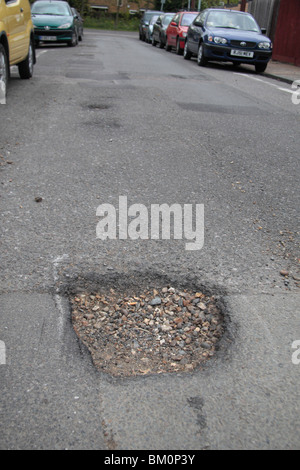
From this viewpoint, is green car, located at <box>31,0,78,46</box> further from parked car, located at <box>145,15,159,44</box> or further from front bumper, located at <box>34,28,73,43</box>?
parked car, located at <box>145,15,159,44</box>

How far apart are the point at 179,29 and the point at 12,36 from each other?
40.7ft

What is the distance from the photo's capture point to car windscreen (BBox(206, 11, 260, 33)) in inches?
560

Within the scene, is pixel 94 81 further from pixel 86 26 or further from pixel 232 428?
pixel 86 26

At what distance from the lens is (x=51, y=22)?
1745 cm

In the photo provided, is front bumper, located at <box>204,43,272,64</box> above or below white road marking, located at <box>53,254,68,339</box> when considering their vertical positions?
above

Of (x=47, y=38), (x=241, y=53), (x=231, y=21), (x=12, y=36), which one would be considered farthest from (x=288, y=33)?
(x=12, y=36)

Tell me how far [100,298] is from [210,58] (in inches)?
509

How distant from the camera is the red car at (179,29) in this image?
18.1 metres

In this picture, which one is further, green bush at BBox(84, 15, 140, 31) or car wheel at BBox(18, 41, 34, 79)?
green bush at BBox(84, 15, 140, 31)

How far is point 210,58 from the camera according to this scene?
1402cm

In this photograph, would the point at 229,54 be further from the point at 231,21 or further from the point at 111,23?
the point at 111,23

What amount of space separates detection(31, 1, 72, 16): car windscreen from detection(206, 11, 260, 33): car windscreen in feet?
21.8

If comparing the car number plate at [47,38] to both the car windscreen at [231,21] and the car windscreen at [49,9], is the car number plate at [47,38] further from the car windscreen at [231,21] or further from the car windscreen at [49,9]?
the car windscreen at [231,21]

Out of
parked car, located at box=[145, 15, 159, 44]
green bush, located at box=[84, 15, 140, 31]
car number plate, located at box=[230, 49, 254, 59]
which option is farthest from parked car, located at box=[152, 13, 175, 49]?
green bush, located at box=[84, 15, 140, 31]
